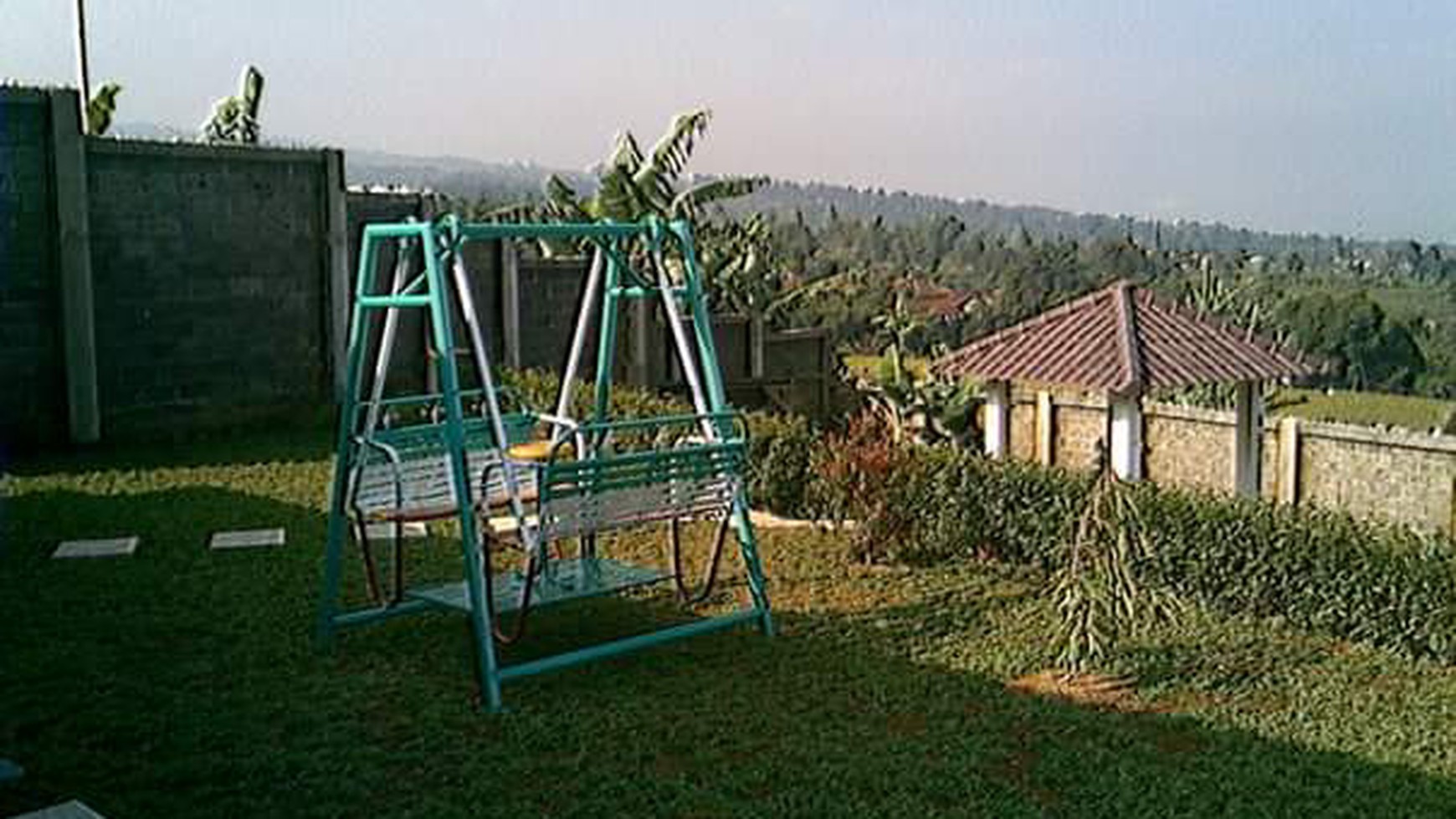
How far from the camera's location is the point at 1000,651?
19.5ft

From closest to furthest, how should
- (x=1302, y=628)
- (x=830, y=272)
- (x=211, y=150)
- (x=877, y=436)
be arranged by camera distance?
(x=1302, y=628), (x=877, y=436), (x=211, y=150), (x=830, y=272)

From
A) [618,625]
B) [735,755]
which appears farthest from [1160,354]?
[735,755]

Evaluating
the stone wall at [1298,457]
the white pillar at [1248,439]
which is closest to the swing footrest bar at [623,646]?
the stone wall at [1298,457]

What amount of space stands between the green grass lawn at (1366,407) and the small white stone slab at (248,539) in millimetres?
11157

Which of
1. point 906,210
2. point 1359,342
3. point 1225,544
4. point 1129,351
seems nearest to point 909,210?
point 906,210

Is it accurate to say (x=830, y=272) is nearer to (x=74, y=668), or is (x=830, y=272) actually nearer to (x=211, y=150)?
(x=211, y=150)

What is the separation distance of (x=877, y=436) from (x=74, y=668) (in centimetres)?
454

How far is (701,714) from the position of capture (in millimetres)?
5074

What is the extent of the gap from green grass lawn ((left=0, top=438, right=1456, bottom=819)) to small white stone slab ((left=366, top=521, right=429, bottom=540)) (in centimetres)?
83

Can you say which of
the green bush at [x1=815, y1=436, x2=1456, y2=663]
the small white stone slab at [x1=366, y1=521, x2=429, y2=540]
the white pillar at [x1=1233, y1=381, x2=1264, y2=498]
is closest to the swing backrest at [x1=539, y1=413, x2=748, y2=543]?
the green bush at [x1=815, y1=436, x2=1456, y2=663]

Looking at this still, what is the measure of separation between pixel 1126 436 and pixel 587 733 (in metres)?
5.76

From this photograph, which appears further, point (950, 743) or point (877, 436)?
point (877, 436)

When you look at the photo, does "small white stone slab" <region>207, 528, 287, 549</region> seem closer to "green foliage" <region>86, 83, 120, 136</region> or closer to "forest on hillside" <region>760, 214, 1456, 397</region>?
"green foliage" <region>86, 83, 120, 136</region>

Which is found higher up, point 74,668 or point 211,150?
point 211,150
